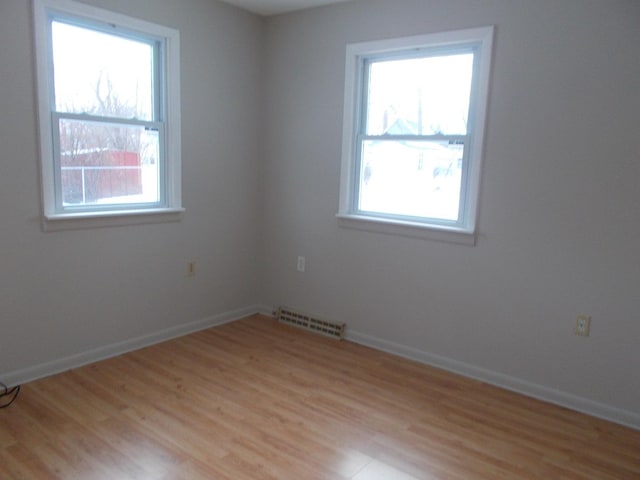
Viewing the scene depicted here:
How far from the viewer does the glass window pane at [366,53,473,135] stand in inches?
125

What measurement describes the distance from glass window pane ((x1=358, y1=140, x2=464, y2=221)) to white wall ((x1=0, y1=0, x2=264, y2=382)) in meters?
1.07

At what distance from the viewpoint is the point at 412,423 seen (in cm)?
266

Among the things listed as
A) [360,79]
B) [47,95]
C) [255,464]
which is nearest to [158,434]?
[255,464]

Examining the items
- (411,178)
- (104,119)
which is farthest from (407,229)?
(104,119)

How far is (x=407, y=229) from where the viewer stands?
11.2 ft

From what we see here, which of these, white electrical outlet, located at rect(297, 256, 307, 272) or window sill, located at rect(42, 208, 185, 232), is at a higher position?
window sill, located at rect(42, 208, 185, 232)

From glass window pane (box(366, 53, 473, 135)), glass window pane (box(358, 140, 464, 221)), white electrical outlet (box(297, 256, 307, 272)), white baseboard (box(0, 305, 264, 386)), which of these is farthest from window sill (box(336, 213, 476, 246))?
white baseboard (box(0, 305, 264, 386))

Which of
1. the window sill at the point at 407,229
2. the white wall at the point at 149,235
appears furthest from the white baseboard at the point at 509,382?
the white wall at the point at 149,235

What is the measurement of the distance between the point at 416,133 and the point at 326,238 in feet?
3.54

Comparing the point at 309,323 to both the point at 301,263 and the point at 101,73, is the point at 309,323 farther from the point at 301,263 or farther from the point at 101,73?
the point at 101,73

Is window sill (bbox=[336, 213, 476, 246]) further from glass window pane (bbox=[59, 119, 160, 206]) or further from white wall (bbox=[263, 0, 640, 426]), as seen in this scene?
glass window pane (bbox=[59, 119, 160, 206])

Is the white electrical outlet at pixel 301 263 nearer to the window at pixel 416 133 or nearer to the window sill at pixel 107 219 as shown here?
the window at pixel 416 133

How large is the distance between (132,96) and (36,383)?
6.28 ft

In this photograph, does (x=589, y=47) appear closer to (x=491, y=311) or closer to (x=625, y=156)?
(x=625, y=156)
